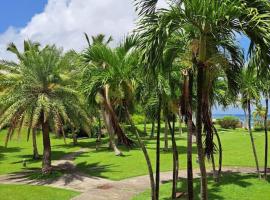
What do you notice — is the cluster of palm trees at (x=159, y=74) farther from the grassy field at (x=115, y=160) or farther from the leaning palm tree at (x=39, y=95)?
the grassy field at (x=115, y=160)

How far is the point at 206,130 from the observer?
1048 centimetres

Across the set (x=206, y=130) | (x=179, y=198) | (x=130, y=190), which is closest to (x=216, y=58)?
(x=206, y=130)

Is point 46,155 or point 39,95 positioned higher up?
point 39,95

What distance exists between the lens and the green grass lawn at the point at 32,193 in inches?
738

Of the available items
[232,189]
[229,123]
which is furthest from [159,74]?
[229,123]

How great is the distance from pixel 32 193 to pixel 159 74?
10180 mm

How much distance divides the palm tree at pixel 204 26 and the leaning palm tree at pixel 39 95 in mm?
16352

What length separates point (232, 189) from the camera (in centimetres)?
1945

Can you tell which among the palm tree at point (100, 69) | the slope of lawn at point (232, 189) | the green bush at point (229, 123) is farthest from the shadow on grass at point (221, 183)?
the green bush at point (229, 123)

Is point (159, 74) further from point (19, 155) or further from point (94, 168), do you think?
point (19, 155)

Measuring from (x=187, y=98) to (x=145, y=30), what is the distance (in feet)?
14.4

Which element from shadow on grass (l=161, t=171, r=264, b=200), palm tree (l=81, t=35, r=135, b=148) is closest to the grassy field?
shadow on grass (l=161, t=171, r=264, b=200)

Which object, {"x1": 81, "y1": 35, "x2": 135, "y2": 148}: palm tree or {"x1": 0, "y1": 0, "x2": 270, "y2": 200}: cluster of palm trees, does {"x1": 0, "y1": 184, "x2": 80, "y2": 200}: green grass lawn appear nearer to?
{"x1": 0, "y1": 0, "x2": 270, "y2": 200}: cluster of palm trees

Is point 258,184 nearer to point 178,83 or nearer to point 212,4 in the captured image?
point 178,83
